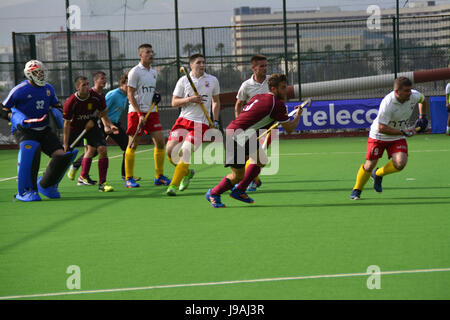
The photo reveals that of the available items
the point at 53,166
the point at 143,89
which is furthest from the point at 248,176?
the point at 143,89

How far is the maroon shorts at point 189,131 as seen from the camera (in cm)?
1005

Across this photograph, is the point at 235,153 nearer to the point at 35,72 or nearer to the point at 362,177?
the point at 362,177

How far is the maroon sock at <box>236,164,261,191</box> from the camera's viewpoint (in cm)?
888

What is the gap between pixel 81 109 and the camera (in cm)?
1108

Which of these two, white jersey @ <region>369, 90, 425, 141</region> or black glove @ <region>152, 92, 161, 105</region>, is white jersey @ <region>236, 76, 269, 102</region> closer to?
black glove @ <region>152, 92, 161, 105</region>

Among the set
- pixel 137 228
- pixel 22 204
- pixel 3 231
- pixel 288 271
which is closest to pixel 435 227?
pixel 288 271

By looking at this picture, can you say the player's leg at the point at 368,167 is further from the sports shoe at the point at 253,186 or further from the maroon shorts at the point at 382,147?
the sports shoe at the point at 253,186

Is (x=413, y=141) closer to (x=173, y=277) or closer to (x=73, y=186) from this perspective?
(x=73, y=186)

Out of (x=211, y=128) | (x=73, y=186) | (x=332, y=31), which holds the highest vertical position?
(x=332, y=31)

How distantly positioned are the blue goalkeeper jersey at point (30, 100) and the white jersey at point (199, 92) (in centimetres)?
175

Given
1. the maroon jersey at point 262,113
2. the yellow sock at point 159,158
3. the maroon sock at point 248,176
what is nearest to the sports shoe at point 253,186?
the yellow sock at point 159,158

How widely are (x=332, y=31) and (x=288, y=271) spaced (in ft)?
70.9

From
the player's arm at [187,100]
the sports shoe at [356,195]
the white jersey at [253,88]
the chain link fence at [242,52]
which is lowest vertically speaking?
the sports shoe at [356,195]

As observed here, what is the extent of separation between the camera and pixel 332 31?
26.2 metres
